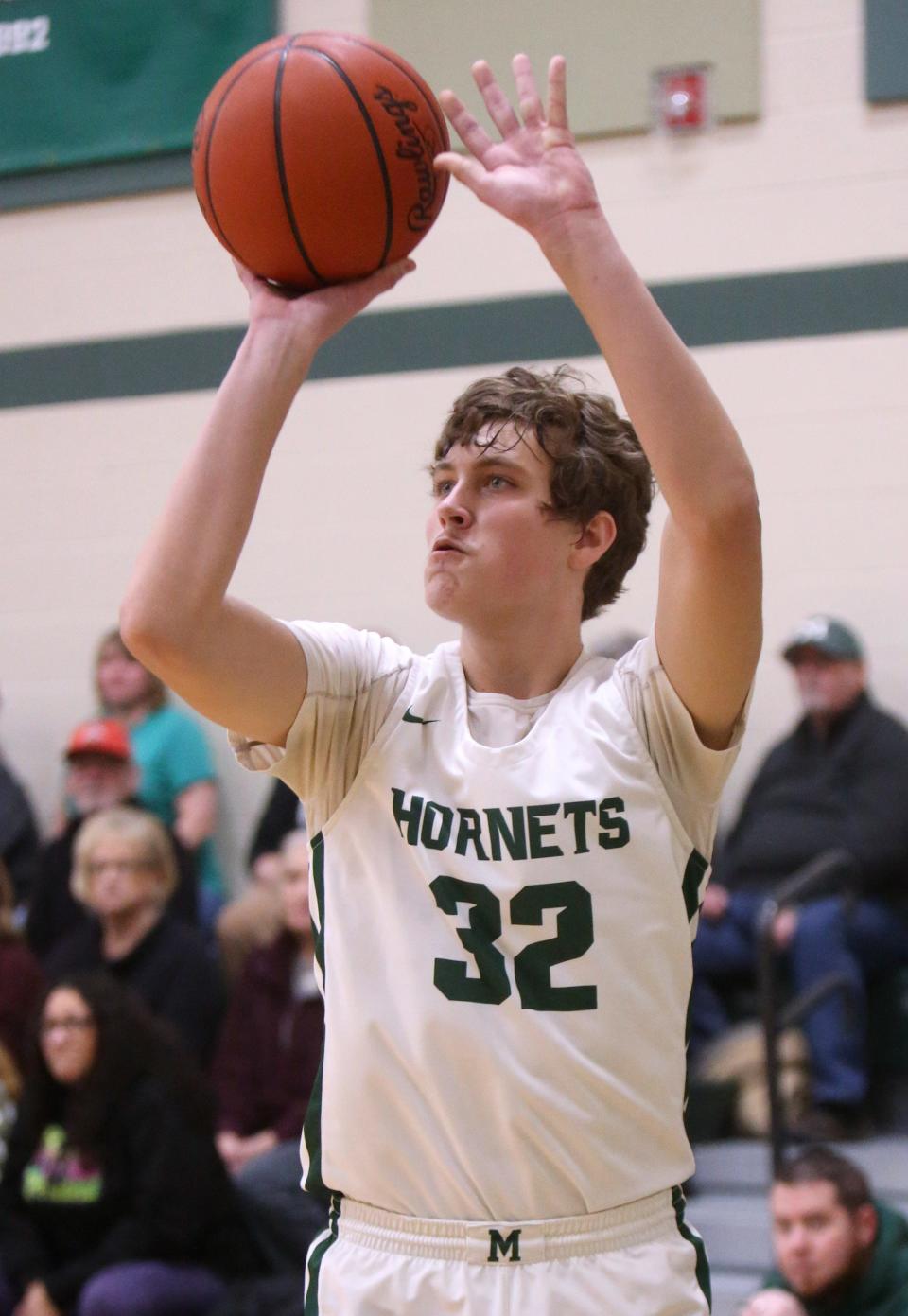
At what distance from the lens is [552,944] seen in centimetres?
224

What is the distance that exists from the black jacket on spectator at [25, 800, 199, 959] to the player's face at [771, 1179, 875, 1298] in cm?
258

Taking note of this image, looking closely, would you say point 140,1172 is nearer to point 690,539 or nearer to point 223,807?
point 223,807

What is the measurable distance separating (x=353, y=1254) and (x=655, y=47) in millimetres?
5526

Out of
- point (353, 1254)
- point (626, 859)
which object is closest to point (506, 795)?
point (626, 859)

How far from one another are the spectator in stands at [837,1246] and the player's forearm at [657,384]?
2632mm

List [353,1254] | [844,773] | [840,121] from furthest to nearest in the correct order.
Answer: [840,121] → [844,773] → [353,1254]

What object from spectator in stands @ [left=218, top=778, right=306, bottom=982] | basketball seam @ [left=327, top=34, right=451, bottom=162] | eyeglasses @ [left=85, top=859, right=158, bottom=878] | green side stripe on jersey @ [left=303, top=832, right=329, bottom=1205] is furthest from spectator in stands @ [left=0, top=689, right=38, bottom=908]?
basketball seam @ [left=327, top=34, right=451, bottom=162]

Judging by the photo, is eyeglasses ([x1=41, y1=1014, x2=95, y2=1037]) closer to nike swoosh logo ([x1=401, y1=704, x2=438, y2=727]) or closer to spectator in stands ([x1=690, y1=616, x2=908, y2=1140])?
spectator in stands ([x1=690, y1=616, x2=908, y2=1140])

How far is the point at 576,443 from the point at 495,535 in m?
0.21

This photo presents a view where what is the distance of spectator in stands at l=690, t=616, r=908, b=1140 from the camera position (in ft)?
17.4

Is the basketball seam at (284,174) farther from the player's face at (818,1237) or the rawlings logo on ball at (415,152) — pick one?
the player's face at (818,1237)

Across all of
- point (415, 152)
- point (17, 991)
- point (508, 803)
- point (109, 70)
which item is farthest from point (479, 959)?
point (109, 70)

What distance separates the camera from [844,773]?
5715mm

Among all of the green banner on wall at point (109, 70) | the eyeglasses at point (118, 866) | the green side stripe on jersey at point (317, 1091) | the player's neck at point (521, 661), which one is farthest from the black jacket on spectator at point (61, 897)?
the player's neck at point (521, 661)
